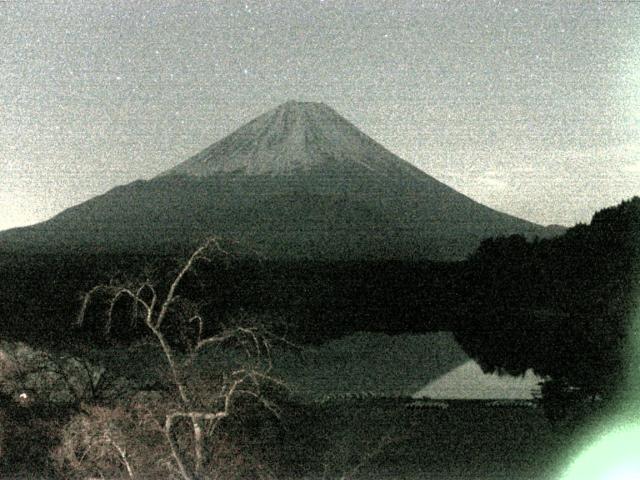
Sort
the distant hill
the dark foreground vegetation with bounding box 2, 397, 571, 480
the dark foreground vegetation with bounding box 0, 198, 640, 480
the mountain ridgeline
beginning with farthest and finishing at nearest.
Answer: the distant hill
the mountain ridgeline
the dark foreground vegetation with bounding box 2, 397, 571, 480
the dark foreground vegetation with bounding box 0, 198, 640, 480

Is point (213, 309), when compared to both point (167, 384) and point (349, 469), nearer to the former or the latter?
point (167, 384)

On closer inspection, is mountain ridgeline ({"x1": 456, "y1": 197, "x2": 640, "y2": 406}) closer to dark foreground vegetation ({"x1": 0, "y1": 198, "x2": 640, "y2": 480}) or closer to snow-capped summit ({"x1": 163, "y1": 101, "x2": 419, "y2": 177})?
dark foreground vegetation ({"x1": 0, "y1": 198, "x2": 640, "y2": 480})

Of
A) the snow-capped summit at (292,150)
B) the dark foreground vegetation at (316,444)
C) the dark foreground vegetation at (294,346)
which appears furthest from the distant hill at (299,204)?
the dark foreground vegetation at (316,444)

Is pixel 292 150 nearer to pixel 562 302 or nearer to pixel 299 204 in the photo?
pixel 299 204

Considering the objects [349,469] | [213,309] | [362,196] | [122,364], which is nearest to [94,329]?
[122,364]

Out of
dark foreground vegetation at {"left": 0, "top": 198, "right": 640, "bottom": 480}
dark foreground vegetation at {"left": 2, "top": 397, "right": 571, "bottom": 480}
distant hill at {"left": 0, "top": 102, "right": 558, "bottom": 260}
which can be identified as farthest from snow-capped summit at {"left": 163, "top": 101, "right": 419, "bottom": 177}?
dark foreground vegetation at {"left": 2, "top": 397, "right": 571, "bottom": 480}
